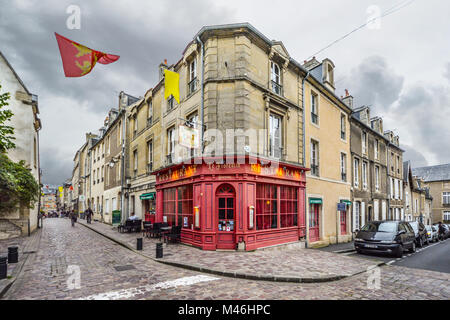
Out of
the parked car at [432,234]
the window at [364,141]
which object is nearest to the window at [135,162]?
the window at [364,141]

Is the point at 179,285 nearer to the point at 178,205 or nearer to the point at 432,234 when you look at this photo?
the point at 178,205

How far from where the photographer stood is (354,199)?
17219mm

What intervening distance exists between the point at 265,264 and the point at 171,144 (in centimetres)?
826

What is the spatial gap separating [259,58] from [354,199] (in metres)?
11.6

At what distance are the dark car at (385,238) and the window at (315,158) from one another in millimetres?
3528

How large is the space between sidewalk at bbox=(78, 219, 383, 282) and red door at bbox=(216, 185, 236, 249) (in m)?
0.48

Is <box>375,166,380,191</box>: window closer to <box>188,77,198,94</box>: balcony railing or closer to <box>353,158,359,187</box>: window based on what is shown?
<box>353,158,359,187</box>: window

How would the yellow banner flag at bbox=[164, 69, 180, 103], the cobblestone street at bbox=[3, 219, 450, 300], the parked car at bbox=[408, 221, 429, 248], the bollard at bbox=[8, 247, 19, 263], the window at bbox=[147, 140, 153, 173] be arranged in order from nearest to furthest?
the cobblestone street at bbox=[3, 219, 450, 300], the bollard at bbox=[8, 247, 19, 263], the yellow banner flag at bbox=[164, 69, 180, 103], the parked car at bbox=[408, 221, 429, 248], the window at bbox=[147, 140, 153, 173]

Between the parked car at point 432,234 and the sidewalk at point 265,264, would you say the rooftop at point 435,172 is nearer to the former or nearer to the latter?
the parked car at point 432,234

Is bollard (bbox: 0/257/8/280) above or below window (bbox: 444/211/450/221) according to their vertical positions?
above

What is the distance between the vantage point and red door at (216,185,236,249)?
31.5 ft

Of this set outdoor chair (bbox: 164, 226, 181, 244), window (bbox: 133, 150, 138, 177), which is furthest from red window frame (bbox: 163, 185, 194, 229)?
window (bbox: 133, 150, 138, 177)
